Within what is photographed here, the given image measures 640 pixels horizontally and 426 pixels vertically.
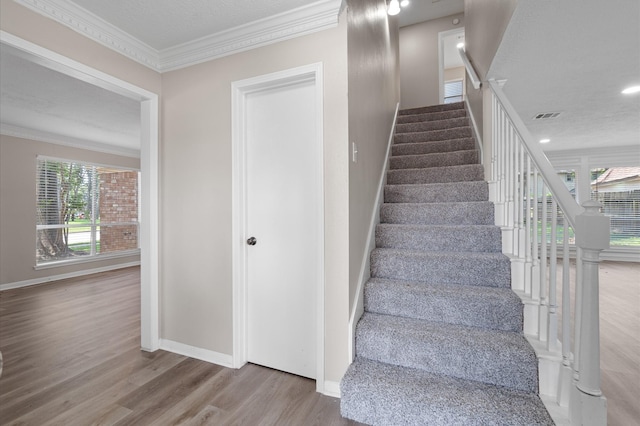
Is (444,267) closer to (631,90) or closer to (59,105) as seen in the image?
(631,90)

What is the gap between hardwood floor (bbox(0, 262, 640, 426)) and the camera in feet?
5.47

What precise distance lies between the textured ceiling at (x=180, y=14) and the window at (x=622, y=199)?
24.1 feet

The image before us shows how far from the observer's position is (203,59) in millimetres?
2289

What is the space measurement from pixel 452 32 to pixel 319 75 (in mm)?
4985

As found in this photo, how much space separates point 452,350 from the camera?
160 cm

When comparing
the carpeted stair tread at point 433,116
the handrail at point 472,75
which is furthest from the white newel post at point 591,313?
the carpeted stair tread at point 433,116

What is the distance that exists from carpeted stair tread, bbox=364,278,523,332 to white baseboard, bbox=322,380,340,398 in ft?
1.69

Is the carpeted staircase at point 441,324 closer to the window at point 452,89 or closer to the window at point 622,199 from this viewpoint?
the window at point 622,199

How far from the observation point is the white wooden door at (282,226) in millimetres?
2025

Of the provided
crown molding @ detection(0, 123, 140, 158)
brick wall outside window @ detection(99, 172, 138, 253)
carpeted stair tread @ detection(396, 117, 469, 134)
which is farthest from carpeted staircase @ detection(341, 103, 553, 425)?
brick wall outside window @ detection(99, 172, 138, 253)

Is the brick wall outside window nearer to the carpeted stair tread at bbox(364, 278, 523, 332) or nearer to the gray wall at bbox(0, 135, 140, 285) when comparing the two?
the gray wall at bbox(0, 135, 140, 285)

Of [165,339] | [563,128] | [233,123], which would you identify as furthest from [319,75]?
[563,128]

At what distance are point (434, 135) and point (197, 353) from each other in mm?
3480

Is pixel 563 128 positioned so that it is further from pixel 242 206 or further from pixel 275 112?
pixel 242 206
